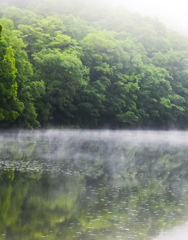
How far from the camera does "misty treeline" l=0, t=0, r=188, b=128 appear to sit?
60.6 metres

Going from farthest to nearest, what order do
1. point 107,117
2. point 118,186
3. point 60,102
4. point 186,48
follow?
point 186,48 → point 107,117 → point 60,102 → point 118,186

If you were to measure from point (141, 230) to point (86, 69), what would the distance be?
64.3 m

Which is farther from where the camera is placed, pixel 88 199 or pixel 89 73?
pixel 89 73

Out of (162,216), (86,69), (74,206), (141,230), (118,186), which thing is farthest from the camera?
(86,69)

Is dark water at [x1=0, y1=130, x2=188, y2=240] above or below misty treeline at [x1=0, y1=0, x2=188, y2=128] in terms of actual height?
below

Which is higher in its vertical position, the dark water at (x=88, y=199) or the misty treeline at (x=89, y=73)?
the misty treeline at (x=89, y=73)

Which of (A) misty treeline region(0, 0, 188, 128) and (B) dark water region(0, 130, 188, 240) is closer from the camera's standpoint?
(B) dark water region(0, 130, 188, 240)

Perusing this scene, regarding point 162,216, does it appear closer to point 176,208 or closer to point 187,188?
point 176,208

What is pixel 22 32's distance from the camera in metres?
74.2

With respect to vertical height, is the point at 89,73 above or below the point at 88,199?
above

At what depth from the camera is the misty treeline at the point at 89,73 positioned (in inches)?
2387

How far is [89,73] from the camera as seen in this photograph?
82188 mm

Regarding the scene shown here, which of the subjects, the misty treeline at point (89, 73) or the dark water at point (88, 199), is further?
the misty treeline at point (89, 73)

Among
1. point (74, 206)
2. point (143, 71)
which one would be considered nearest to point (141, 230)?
point (74, 206)
